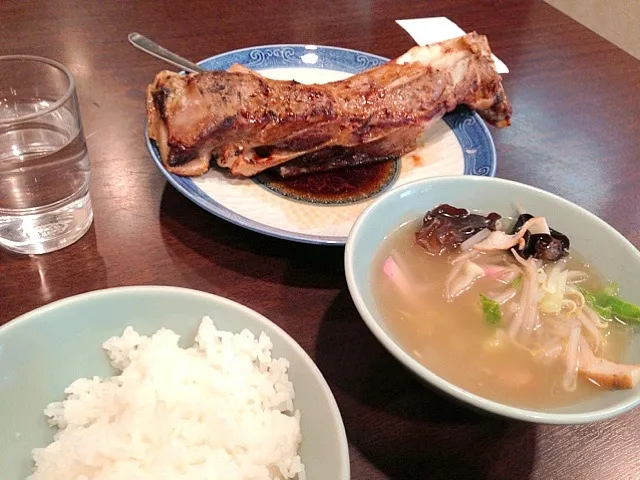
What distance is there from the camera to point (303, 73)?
2.06 meters

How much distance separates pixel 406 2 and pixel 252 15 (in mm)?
723

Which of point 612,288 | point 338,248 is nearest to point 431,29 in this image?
point 338,248

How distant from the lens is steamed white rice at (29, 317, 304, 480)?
903 millimetres

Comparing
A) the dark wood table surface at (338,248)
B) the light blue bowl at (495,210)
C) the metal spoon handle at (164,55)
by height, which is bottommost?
the dark wood table surface at (338,248)

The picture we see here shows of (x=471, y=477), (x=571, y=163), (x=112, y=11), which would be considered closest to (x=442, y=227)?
(x=471, y=477)

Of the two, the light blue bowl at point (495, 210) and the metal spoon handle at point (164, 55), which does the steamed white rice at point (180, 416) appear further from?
the metal spoon handle at point (164, 55)

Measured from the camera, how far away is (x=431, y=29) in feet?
8.25

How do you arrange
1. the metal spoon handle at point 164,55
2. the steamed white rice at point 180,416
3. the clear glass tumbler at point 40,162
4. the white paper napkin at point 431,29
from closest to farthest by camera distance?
the steamed white rice at point 180,416 < the clear glass tumbler at point 40,162 < the metal spoon handle at point 164,55 < the white paper napkin at point 431,29

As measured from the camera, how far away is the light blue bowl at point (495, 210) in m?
0.95

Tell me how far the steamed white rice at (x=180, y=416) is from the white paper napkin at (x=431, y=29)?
181cm

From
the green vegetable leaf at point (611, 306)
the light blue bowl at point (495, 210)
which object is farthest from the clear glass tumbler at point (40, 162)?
the green vegetable leaf at point (611, 306)

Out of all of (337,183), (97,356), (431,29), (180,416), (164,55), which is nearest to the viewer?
(180,416)

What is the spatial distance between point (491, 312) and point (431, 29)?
1711 millimetres

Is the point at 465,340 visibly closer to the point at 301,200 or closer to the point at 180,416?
the point at 180,416
